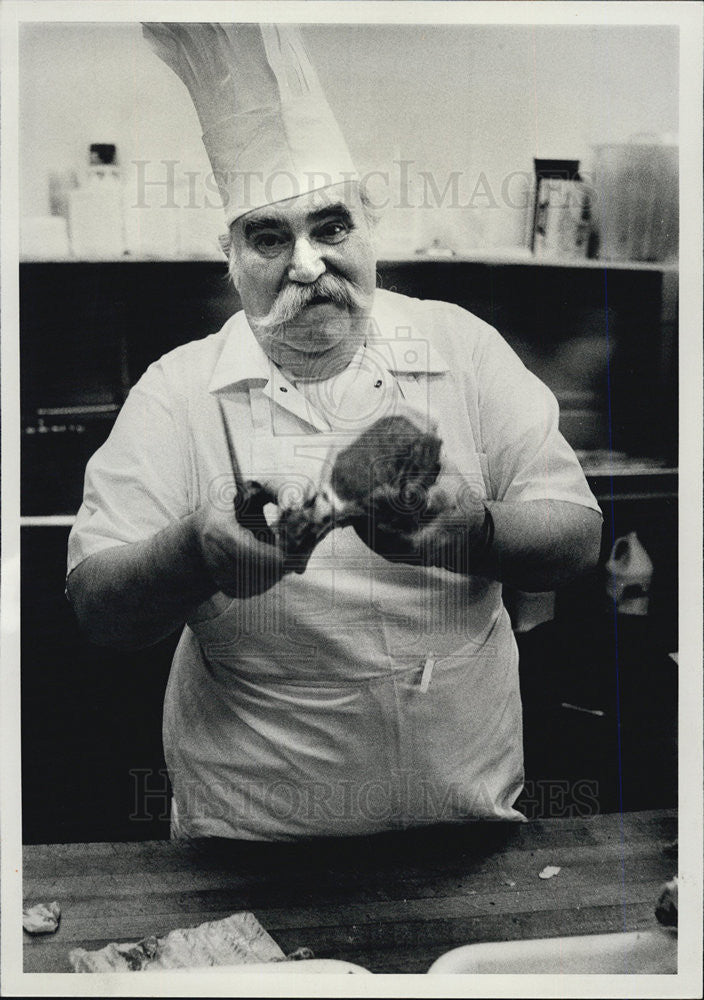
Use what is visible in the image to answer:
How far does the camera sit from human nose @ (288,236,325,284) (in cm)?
148

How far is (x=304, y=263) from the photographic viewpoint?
4.85ft

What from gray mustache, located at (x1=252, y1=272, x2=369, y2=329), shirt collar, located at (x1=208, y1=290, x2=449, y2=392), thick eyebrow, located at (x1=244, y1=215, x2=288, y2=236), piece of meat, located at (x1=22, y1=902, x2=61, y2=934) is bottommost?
piece of meat, located at (x1=22, y1=902, x2=61, y2=934)

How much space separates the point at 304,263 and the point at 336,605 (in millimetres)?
523

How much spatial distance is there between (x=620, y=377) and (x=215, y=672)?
31.4 inches

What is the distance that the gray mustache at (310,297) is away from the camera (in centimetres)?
149

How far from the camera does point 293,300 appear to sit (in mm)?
1495

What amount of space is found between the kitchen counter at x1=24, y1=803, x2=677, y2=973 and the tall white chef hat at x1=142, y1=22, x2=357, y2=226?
1009 mm

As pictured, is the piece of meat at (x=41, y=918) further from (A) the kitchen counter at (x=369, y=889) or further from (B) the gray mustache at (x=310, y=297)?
(B) the gray mustache at (x=310, y=297)

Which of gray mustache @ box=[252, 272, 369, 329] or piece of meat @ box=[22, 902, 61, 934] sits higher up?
gray mustache @ box=[252, 272, 369, 329]

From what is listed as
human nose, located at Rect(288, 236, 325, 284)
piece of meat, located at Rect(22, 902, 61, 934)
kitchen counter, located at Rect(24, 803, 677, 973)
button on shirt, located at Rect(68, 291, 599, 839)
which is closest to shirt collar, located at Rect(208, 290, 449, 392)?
button on shirt, located at Rect(68, 291, 599, 839)

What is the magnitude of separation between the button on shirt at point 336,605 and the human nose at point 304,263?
108mm

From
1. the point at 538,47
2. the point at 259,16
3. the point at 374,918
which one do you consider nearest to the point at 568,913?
the point at 374,918

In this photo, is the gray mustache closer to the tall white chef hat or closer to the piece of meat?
the tall white chef hat

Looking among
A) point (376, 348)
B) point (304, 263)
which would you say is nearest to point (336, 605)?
point (376, 348)
